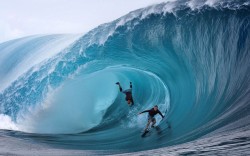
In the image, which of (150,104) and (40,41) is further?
(40,41)

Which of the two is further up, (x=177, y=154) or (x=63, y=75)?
(x=63, y=75)

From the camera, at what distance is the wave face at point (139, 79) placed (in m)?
7.97

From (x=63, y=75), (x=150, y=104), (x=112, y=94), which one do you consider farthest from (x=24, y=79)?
(x=150, y=104)

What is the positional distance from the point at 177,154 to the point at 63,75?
32.9 feet

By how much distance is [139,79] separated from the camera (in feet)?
44.4

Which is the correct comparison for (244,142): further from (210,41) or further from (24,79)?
(24,79)

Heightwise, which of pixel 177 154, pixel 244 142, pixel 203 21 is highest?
pixel 203 21

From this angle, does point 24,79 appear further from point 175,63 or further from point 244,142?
point 244,142

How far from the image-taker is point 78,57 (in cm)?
1298

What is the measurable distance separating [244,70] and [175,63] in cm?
348

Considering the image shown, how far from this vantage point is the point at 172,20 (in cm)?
1084

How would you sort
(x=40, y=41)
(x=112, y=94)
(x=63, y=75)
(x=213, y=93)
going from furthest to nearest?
(x=40, y=41), (x=112, y=94), (x=63, y=75), (x=213, y=93)

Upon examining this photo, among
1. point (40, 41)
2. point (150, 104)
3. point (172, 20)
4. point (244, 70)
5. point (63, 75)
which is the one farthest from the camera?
point (40, 41)

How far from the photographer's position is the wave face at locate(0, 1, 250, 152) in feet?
26.2
